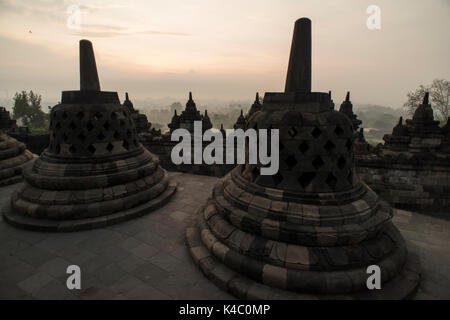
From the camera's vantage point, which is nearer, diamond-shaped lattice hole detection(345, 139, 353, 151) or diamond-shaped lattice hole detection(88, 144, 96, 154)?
diamond-shaped lattice hole detection(345, 139, 353, 151)

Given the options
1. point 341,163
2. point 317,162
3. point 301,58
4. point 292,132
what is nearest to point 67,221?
point 292,132

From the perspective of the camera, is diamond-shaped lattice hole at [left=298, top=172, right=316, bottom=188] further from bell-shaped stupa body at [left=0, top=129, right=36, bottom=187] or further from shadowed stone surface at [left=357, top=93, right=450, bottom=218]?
bell-shaped stupa body at [left=0, top=129, right=36, bottom=187]

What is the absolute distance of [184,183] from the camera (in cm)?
908

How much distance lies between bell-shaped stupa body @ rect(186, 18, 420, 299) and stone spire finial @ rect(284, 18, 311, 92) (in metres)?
0.02

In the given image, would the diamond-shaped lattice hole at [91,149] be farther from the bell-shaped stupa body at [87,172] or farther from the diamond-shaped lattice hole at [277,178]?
the diamond-shaped lattice hole at [277,178]

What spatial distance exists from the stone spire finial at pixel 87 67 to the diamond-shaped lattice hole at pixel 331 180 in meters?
7.09

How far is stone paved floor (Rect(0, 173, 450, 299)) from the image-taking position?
3600 mm

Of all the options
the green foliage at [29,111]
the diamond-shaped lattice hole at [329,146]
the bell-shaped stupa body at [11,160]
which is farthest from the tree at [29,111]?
the diamond-shaped lattice hole at [329,146]

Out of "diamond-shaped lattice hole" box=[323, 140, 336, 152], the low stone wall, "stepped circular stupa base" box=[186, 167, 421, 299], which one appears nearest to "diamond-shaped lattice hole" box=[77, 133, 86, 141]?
"stepped circular stupa base" box=[186, 167, 421, 299]

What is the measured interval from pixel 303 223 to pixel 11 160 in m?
11.7

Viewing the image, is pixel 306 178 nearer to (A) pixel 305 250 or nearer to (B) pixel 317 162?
(B) pixel 317 162
